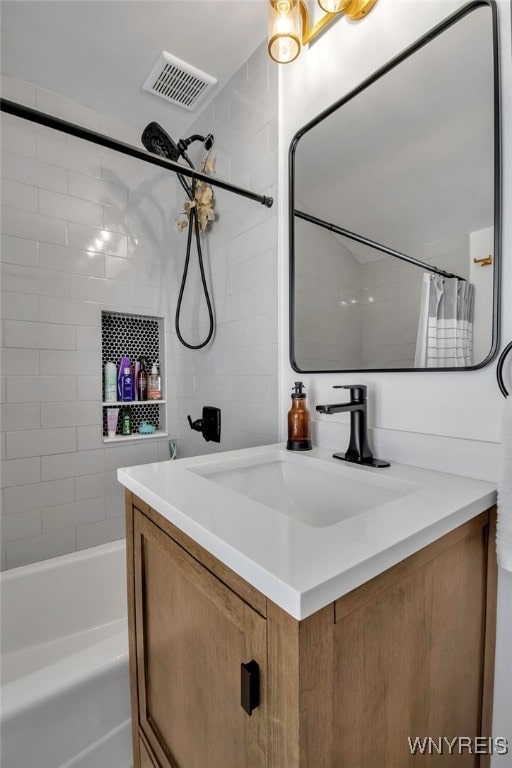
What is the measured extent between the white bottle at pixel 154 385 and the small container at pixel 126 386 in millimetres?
109

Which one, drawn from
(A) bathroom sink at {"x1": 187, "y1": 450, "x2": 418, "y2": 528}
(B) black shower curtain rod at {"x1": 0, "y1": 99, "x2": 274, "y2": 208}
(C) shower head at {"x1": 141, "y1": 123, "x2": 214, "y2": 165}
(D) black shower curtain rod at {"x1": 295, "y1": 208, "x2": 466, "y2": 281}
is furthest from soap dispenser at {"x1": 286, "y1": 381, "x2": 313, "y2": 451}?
(C) shower head at {"x1": 141, "y1": 123, "x2": 214, "y2": 165}

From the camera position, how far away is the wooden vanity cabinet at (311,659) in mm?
449

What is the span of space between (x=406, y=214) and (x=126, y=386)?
1.52m

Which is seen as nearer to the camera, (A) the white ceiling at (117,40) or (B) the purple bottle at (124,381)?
(A) the white ceiling at (117,40)

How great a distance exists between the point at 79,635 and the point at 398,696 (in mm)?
1517

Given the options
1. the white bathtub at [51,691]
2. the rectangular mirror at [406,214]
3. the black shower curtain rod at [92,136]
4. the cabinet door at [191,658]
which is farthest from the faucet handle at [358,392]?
the white bathtub at [51,691]

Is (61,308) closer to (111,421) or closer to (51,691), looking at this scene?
(111,421)

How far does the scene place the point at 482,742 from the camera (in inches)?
30.6

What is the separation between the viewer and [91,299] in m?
1.78

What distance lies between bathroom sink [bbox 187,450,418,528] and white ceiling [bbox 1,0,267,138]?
1.57m

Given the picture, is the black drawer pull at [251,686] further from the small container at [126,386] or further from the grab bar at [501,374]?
the small container at [126,386]

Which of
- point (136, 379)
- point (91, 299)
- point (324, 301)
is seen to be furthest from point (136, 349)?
point (324, 301)

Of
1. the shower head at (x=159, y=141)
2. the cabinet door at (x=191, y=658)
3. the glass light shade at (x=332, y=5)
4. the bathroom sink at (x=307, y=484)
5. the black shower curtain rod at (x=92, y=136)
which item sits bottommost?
the cabinet door at (x=191, y=658)

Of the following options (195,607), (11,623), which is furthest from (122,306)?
(195,607)
